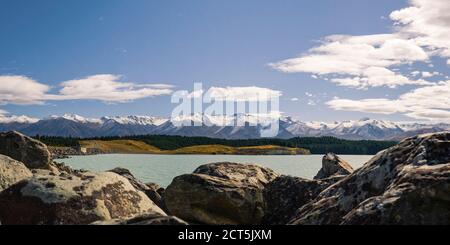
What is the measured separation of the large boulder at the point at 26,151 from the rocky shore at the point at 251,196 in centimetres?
1510

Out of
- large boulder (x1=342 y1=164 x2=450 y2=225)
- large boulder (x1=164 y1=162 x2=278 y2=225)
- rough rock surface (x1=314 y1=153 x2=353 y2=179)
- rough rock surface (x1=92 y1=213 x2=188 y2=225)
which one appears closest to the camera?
rough rock surface (x1=92 y1=213 x2=188 y2=225)

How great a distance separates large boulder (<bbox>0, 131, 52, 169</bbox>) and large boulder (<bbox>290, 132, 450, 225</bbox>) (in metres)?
24.2

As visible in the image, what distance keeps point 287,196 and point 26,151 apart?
21373 mm

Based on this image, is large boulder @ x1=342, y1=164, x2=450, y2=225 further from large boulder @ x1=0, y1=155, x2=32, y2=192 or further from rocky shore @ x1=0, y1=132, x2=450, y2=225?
large boulder @ x1=0, y1=155, x2=32, y2=192

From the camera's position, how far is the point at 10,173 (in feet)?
51.4

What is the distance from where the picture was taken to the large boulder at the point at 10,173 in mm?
15234

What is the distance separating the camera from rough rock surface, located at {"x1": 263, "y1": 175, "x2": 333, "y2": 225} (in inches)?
655

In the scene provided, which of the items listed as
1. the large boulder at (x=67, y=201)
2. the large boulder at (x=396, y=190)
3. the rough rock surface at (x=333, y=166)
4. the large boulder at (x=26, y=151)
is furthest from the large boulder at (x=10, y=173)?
the rough rock surface at (x=333, y=166)

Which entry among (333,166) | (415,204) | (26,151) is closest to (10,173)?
(415,204)

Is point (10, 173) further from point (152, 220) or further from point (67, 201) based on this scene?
point (152, 220)

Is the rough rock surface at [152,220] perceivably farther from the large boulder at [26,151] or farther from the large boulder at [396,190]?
the large boulder at [26,151]

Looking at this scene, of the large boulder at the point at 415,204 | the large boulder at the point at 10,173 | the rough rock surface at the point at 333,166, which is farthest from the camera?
the rough rock surface at the point at 333,166

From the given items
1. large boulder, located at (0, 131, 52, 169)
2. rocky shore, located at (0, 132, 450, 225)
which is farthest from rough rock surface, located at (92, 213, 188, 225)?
large boulder, located at (0, 131, 52, 169)
